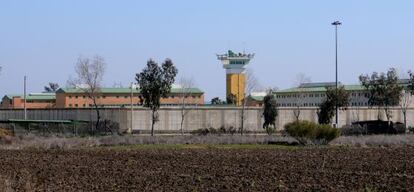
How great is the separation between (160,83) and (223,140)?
43.7ft

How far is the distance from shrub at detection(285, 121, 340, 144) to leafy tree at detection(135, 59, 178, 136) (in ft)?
54.6

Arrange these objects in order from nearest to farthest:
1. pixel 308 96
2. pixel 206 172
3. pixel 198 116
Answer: pixel 206 172
pixel 198 116
pixel 308 96

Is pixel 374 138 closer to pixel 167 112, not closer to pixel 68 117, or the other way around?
pixel 167 112

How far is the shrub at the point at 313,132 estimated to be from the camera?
45.0 meters

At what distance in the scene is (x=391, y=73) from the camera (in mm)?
72812

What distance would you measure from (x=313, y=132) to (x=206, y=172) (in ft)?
71.9

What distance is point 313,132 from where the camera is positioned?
4506 centimetres

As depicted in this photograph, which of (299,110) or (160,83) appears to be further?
(299,110)

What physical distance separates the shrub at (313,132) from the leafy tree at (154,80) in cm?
1664

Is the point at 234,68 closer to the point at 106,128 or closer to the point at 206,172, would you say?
the point at 106,128

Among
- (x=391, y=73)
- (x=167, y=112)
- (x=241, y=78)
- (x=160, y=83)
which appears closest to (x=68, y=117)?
(x=167, y=112)

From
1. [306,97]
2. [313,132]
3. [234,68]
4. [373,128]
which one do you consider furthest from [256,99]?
[313,132]

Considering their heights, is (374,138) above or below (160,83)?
below

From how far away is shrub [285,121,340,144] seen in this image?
45000 millimetres
